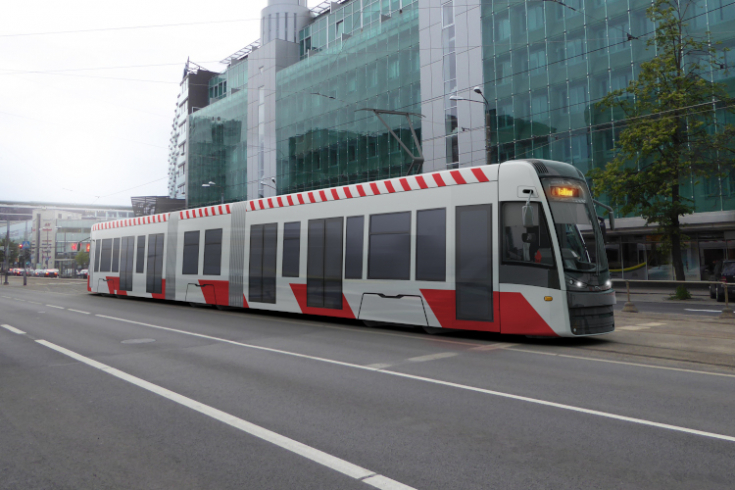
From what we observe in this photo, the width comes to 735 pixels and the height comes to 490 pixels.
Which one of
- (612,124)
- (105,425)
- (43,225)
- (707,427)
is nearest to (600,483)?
(707,427)

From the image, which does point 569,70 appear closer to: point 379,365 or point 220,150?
point 379,365

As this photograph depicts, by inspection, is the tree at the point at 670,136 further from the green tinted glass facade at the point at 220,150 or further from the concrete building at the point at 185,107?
the concrete building at the point at 185,107

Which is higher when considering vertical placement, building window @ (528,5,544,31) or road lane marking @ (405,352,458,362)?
building window @ (528,5,544,31)

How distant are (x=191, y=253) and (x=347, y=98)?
31.7m

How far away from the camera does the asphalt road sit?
151 inches

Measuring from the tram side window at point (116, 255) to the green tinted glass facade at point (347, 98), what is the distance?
66.3 feet

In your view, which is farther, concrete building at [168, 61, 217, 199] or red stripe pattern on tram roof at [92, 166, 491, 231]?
concrete building at [168, 61, 217, 199]

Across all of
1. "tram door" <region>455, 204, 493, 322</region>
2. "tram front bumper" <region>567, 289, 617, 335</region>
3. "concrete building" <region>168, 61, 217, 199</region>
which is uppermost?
"concrete building" <region>168, 61, 217, 199</region>

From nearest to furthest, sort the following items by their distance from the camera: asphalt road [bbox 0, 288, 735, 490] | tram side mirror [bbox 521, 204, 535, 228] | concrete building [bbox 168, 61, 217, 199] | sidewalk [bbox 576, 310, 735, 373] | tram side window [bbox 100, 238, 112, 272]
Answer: asphalt road [bbox 0, 288, 735, 490]
sidewalk [bbox 576, 310, 735, 373]
tram side mirror [bbox 521, 204, 535, 228]
tram side window [bbox 100, 238, 112, 272]
concrete building [bbox 168, 61, 217, 199]

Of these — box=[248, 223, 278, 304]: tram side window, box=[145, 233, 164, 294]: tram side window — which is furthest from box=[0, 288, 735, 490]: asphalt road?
box=[145, 233, 164, 294]: tram side window

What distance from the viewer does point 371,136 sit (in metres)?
45.2

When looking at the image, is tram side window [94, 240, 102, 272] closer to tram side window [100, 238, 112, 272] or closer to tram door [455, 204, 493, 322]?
tram side window [100, 238, 112, 272]

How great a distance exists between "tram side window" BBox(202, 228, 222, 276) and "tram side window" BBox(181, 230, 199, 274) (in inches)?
19.5

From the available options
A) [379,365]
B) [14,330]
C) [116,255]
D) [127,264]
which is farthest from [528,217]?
[116,255]
